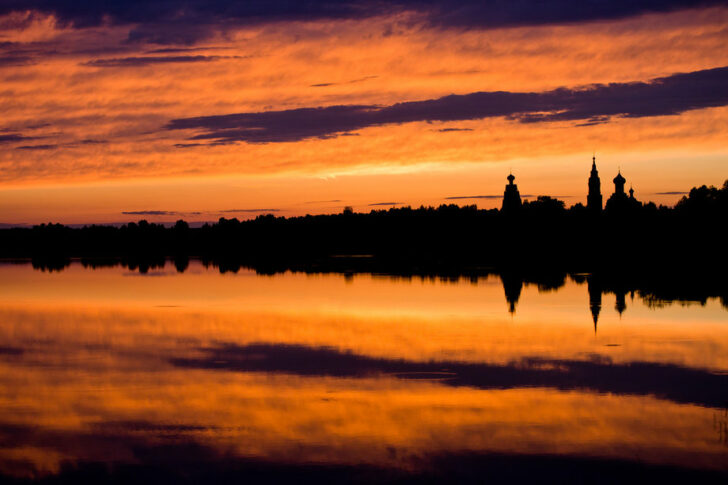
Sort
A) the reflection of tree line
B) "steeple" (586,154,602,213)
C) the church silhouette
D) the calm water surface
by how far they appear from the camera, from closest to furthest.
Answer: the calm water surface, the reflection of tree line, the church silhouette, "steeple" (586,154,602,213)

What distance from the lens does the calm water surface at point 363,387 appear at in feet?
51.9

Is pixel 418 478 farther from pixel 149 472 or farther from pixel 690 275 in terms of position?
pixel 690 275

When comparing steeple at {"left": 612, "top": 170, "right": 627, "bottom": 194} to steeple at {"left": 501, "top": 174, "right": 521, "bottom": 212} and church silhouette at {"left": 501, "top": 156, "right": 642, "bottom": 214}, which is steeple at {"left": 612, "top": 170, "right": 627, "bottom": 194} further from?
steeple at {"left": 501, "top": 174, "right": 521, "bottom": 212}

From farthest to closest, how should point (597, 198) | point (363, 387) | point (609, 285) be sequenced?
point (597, 198) < point (609, 285) < point (363, 387)

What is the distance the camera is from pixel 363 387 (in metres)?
21.2

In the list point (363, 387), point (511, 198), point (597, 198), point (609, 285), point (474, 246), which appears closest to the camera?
point (363, 387)

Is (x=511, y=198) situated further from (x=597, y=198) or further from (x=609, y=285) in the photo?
(x=609, y=285)

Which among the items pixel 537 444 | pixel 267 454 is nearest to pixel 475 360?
pixel 537 444

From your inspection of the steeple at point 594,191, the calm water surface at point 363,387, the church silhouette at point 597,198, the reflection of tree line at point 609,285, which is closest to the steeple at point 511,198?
the church silhouette at point 597,198

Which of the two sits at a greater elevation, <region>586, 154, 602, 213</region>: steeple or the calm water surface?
<region>586, 154, 602, 213</region>: steeple

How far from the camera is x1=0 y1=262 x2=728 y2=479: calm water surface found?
15.8 metres

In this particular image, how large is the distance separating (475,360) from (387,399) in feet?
18.9

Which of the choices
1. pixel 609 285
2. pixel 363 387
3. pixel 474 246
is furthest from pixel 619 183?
pixel 363 387

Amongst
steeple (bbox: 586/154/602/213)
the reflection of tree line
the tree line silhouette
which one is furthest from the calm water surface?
steeple (bbox: 586/154/602/213)
